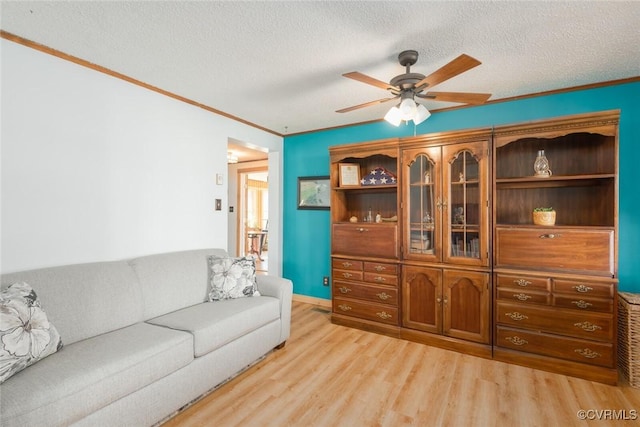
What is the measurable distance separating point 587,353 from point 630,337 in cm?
31

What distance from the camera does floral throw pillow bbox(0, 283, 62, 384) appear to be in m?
1.40

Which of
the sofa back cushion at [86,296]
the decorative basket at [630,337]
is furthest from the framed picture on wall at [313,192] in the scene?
the decorative basket at [630,337]

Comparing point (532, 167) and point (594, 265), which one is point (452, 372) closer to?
point (594, 265)

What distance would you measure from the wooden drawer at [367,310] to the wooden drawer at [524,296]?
979 millimetres

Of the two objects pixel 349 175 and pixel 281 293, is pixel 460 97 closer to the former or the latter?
pixel 349 175

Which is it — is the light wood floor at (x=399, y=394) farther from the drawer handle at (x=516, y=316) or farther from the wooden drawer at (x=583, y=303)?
the wooden drawer at (x=583, y=303)

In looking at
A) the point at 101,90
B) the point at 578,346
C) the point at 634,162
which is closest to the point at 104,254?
the point at 101,90

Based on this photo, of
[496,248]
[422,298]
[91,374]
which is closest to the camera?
[91,374]

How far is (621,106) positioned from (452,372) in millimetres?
2676

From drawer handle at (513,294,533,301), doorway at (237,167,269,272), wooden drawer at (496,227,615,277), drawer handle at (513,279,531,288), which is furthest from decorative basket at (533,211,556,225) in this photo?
doorway at (237,167,269,272)

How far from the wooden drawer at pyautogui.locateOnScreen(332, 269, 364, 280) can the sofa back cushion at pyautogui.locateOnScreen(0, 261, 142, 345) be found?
194 centimetres

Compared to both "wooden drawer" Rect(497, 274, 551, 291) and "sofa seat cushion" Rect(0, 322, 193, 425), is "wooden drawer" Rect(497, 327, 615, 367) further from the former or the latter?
"sofa seat cushion" Rect(0, 322, 193, 425)

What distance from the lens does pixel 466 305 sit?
2.76 m

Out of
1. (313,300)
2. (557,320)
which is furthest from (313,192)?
(557,320)
